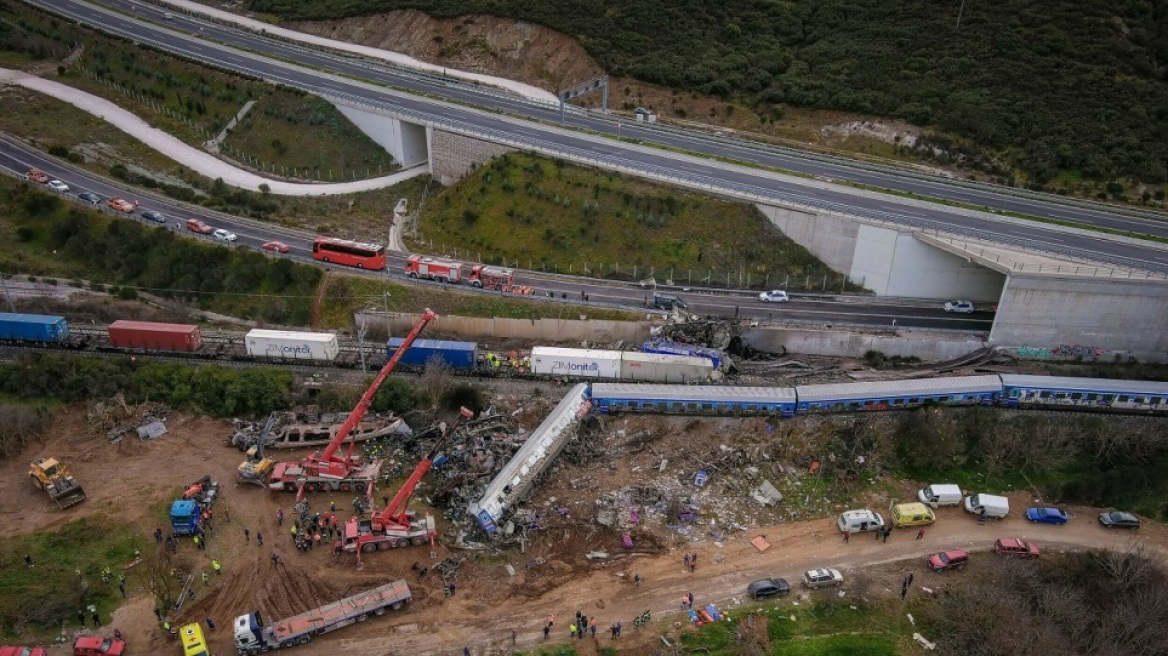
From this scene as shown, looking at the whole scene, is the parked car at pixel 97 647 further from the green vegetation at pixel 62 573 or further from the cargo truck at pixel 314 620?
the cargo truck at pixel 314 620

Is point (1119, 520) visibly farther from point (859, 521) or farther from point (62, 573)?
point (62, 573)

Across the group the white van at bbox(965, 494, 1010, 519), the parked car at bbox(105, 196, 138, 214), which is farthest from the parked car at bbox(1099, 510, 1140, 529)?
the parked car at bbox(105, 196, 138, 214)

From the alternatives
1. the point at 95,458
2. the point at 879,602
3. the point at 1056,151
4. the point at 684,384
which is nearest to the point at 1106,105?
the point at 1056,151

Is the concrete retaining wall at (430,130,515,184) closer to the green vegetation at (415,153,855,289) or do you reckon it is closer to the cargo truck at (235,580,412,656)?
the green vegetation at (415,153,855,289)

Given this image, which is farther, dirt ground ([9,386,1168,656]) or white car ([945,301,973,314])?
white car ([945,301,973,314])

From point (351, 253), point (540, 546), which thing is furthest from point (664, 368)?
point (351, 253)

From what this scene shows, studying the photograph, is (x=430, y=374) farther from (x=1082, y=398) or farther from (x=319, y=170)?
(x=1082, y=398)
